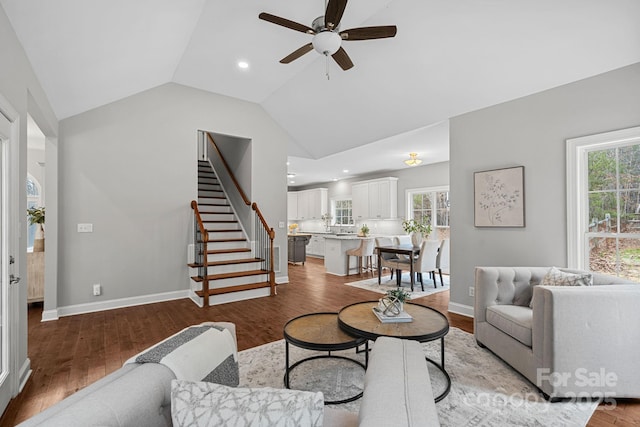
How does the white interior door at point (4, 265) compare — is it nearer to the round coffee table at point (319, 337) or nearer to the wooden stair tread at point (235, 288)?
the round coffee table at point (319, 337)

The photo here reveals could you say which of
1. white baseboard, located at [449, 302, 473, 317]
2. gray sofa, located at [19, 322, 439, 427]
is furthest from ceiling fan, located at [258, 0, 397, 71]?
white baseboard, located at [449, 302, 473, 317]

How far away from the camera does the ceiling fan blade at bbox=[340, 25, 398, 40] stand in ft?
8.95

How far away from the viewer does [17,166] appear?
2.26 meters

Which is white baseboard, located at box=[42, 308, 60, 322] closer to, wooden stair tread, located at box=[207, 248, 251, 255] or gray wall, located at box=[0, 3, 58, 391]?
gray wall, located at box=[0, 3, 58, 391]

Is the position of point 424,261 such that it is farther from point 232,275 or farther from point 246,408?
point 246,408

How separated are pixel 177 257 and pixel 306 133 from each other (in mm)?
3164

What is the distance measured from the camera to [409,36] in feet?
11.3

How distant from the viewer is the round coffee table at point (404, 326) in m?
2.19

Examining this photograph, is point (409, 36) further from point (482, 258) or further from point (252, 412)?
point (252, 412)

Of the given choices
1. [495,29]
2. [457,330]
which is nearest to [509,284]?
[457,330]

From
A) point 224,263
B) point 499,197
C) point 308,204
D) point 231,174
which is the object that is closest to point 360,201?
point 308,204

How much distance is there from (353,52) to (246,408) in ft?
13.3

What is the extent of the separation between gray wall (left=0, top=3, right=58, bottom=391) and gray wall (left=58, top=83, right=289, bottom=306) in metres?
1.90

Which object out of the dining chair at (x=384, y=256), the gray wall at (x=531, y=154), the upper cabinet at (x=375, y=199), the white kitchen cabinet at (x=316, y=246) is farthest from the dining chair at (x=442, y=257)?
the white kitchen cabinet at (x=316, y=246)
